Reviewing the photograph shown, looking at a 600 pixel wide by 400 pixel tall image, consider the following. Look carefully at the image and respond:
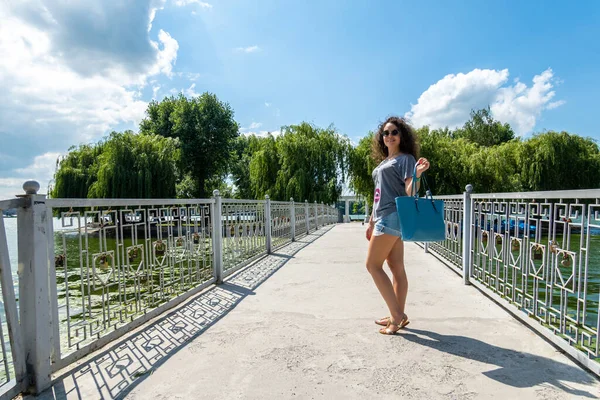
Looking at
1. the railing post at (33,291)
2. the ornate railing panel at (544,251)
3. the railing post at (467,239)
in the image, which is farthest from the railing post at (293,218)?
the railing post at (33,291)

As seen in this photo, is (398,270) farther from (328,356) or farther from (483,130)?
(483,130)

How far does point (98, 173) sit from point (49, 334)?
1904 centimetres

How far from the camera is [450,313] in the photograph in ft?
10.2

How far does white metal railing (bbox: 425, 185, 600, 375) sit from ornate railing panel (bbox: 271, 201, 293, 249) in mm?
3765

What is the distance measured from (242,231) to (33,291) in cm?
385

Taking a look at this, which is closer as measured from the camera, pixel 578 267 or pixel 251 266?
pixel 578 267

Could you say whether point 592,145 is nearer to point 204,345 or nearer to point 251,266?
point 251,266

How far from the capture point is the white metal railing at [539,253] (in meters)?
2.17

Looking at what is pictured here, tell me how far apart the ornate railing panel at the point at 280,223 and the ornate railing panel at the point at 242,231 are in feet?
2.58

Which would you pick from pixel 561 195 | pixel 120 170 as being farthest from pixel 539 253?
pixel 120 170

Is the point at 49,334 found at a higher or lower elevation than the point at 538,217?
lower

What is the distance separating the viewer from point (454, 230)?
5168mm

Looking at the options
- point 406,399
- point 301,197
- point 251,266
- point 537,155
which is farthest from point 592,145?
point 406,399

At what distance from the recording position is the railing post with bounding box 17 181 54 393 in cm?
188
